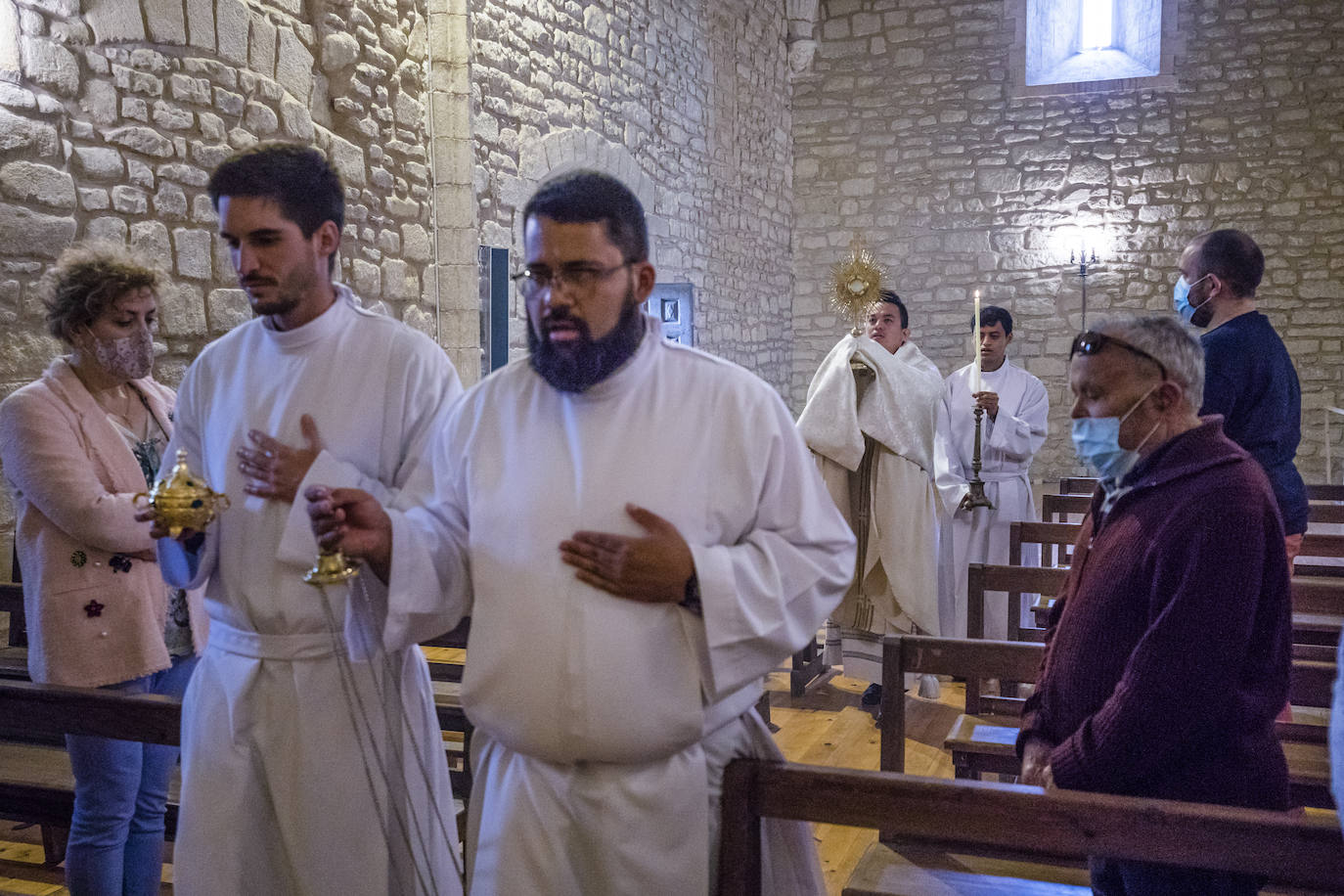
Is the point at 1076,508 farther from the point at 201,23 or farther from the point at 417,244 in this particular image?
the point at 201,23

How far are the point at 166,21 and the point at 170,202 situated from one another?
712mm

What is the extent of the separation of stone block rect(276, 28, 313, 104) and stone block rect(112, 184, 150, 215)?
101 cm

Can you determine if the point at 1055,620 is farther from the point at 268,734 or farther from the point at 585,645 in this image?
the point at 268,734

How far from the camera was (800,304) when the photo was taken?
12.5m

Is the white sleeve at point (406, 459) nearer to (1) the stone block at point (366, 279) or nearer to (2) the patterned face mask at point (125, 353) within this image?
(2) the patterned face mask at point (125, 353)

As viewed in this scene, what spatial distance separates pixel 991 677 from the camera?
2678 mm

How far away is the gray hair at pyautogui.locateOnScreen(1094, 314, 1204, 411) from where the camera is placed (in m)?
1.95

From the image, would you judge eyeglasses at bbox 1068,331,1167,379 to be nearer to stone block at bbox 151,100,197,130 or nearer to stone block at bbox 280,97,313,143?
stone block at bbox 151,100,197,130

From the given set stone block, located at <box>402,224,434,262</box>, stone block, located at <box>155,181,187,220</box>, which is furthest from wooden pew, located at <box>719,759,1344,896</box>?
stone block, located at <box>402,224,434,262</box>

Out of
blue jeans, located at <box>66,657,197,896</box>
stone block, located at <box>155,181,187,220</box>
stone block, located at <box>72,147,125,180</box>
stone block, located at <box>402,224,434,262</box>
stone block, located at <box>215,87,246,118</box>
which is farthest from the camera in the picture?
stone block, located at <box>402,224,434,262</box>

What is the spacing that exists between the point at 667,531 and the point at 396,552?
17.8 inches

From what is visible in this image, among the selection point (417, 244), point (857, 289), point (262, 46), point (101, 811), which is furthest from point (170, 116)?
point (857, 289)

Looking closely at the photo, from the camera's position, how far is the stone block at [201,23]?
4.50m

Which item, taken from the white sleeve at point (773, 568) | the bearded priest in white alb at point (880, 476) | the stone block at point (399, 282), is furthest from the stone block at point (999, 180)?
the white sleeve at point (773, 568)
